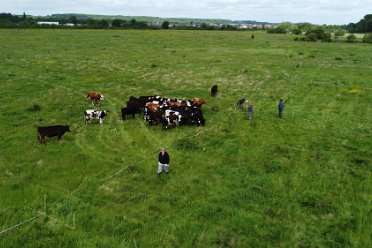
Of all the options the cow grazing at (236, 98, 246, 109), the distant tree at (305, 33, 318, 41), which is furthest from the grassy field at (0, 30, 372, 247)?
the distant tree at (305, 33, 318, 41)

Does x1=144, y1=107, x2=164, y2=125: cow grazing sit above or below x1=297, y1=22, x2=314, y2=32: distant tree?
below

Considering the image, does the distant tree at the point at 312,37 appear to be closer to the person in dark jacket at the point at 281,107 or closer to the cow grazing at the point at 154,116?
the person in dark jacket at the point at 281,107

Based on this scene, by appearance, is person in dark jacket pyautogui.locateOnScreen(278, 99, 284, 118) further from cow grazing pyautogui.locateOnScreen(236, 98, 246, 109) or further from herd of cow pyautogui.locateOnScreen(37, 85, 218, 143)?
herd of cow pyautogui.locateOnScreen(37, 85, 218, 143)

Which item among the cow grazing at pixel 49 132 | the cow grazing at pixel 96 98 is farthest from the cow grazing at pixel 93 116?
the cow grazing at pixel 96 98

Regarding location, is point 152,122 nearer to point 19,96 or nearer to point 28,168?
point 28,168

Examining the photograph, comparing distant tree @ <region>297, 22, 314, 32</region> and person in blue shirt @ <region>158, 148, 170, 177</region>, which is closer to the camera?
person in blue shirt @ <region>158, 148, 170, 177</region>

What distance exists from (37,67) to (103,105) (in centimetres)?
1980

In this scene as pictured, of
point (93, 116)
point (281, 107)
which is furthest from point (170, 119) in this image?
point (281, 107)

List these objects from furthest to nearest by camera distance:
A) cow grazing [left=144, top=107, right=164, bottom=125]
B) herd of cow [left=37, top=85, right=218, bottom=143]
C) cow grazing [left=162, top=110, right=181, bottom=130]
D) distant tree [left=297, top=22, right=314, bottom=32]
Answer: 1. distant tree [left=297, top=22, right=314, bottom=32]
2. cow grazing [left=144, top=107, right=164, bottom=125]
3. herd of cow [left=37, top=85, right=218, bottom=143]
4. cow grazing [left=162, top=110, right=181, bottom=130]

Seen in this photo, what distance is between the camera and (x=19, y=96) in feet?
93.4

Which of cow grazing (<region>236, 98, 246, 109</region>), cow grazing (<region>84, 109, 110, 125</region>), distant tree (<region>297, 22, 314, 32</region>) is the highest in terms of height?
distant tree (<region>297, 22, 314, 32</region>)

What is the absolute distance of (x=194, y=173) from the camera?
50.9ft

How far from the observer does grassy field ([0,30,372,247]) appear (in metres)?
11.6

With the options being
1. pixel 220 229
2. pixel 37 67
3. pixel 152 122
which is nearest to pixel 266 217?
pixel 220 229
